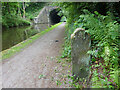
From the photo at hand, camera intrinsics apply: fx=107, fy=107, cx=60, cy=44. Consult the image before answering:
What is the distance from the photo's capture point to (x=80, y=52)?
2.83 m

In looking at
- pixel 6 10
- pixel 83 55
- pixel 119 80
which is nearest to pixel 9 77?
pixel 83 55

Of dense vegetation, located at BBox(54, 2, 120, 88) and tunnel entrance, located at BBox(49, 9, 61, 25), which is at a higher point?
tunnel entrance, located at BBox(49, 9, 61, 25)

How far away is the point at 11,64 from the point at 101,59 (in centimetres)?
392

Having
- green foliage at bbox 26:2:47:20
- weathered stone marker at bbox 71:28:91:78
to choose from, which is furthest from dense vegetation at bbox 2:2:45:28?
weathered stone marker at bbox 71:28:91:78

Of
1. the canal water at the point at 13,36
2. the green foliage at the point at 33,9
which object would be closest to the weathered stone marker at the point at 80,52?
the canal water at the point at 13,36

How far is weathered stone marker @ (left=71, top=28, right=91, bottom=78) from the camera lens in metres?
2.72

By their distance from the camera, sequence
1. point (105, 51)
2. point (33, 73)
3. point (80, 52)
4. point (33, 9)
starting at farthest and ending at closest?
point (33, 9) → point (33, 73) → point (80, 52) → point (105, 51)

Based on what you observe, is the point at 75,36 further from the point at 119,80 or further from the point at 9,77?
the point at 9,77

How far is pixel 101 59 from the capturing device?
264 centimetres

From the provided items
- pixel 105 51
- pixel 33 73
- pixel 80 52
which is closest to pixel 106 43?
pixel 105 51

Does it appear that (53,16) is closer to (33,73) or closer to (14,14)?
(14,14)

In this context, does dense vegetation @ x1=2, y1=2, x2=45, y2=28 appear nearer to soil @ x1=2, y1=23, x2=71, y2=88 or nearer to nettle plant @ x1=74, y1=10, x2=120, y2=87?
soil @ x1=2, y1=23, x2=71, y2=88

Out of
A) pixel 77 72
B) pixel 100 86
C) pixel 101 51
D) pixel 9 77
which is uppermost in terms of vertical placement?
pixel 101 51

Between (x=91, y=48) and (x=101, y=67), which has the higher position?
Result: (x=91, y=48)
